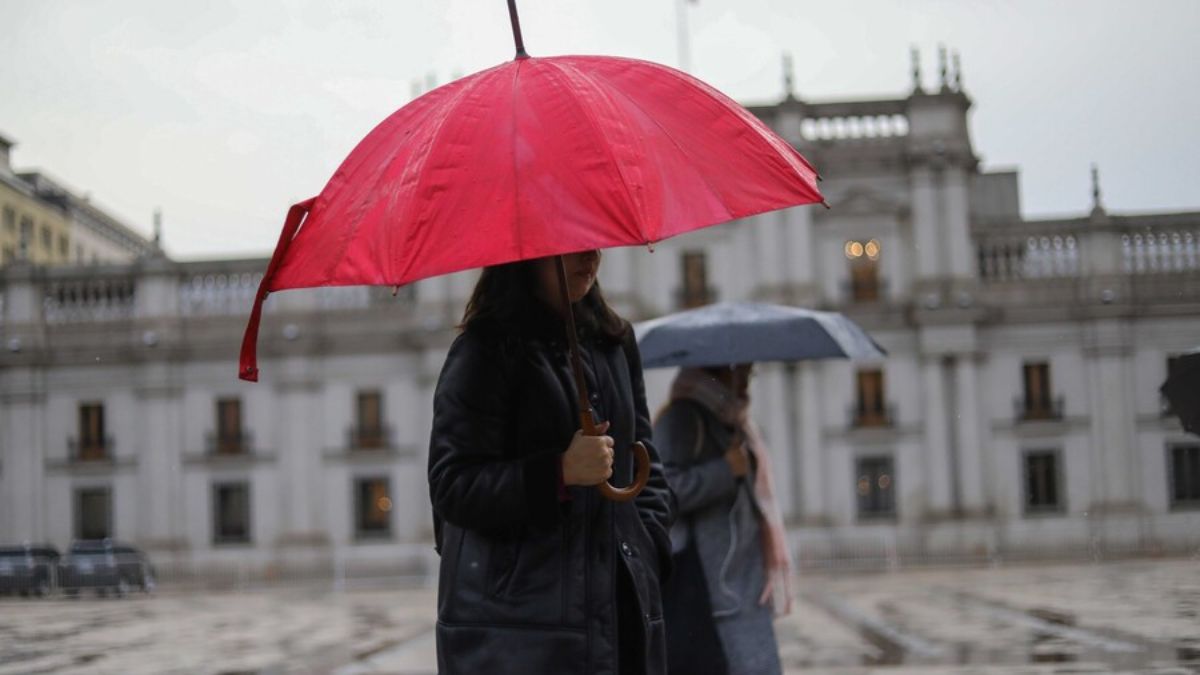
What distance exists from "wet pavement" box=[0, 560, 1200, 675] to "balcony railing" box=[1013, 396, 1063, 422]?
9.15 metres

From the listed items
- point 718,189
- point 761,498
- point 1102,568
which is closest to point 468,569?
point 718,189

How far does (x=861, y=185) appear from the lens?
118 feet

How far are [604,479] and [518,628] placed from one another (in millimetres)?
374

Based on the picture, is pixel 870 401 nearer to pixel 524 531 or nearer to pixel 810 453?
pixel 810 453

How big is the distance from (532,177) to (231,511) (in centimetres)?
3537

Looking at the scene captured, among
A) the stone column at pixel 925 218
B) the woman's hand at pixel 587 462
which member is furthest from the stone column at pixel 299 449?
the woman's hand at pixel 587 462

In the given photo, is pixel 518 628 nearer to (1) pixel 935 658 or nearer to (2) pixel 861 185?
(1) pixel 935 658

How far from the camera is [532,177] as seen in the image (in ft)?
9.58

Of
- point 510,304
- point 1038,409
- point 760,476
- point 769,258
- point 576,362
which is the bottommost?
point 760,476

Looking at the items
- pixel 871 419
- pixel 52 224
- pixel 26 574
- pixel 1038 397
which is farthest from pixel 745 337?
pixel 52 224

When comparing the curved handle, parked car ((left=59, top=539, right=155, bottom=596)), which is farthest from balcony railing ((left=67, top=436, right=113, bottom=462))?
the curved handle

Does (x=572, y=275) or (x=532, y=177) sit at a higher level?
(x=532, y=177)

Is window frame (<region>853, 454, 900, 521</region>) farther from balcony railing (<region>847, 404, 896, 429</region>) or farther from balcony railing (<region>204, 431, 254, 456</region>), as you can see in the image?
balcony railing (<region>204, 431, 254, 456</region>)

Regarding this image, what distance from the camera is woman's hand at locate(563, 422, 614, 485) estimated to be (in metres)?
3.01
